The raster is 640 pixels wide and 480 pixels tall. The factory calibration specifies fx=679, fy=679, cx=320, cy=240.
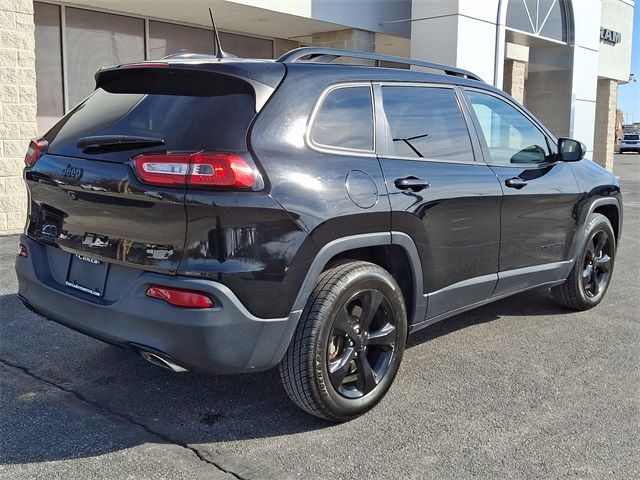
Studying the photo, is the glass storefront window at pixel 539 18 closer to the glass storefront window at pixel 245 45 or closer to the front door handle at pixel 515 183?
the glass storefront window at pixel 245 45

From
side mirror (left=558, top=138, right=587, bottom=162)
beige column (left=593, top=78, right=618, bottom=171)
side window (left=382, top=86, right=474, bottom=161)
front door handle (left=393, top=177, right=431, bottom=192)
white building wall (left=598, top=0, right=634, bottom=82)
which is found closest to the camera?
front door handle (left=393, top=177, right=431, bottom=192)

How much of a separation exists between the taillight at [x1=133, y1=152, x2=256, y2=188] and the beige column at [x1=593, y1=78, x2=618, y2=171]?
73.9 ft

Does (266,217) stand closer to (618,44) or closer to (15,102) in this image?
(15,102)

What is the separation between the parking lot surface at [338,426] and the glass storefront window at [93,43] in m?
6.98

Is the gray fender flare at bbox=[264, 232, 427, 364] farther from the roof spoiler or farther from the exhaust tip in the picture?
the roof spoiler

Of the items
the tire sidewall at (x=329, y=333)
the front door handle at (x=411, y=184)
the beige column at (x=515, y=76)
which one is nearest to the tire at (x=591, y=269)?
the front door handle at (x=411, y=184)

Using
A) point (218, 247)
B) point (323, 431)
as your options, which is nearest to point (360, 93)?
point (218, 247)

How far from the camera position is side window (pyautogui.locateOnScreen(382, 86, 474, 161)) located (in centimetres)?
384

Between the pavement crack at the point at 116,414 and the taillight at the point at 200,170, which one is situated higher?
the taillight at the point at 200,170

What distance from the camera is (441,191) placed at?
12.9 feet

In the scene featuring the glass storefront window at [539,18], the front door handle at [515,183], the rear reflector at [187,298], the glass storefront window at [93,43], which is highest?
the glass storefront window at [539,18]

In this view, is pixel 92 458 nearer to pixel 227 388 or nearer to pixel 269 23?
pixel 227 388

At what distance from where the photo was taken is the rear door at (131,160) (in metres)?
3.00

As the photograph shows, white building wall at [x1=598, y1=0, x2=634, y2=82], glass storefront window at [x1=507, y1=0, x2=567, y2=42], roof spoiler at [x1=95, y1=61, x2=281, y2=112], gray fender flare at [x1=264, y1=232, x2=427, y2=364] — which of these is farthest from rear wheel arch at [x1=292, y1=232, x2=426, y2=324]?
white building wall at [x1=598, y1=0, x2=634, y2=82]
